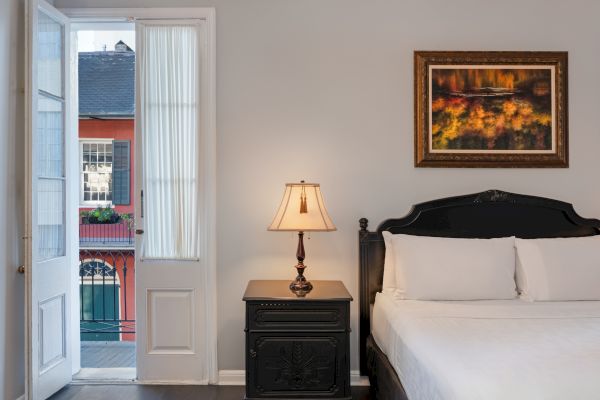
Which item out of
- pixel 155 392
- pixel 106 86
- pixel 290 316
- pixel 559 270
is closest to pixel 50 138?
pixel 155 392

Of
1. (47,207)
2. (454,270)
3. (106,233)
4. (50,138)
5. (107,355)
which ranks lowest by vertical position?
(107,355)

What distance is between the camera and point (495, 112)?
3096mm

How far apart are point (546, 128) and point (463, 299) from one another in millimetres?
1373

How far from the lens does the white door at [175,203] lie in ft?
10.0

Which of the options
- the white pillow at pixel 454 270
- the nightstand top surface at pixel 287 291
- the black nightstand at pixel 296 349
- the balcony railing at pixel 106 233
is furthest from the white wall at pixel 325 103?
the balcony railing at pixel 106 233

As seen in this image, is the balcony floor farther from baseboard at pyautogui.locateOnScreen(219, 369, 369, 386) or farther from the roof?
the roof

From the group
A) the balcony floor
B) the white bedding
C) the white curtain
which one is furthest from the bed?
the balcony floor

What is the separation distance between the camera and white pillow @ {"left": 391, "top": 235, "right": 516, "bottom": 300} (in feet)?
8.58

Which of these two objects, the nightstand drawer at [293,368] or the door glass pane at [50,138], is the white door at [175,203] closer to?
the door glass pane at [50,138]

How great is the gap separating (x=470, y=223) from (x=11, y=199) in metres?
2.79

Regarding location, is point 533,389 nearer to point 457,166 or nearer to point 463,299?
point 463,299

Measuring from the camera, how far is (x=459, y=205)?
300 cm

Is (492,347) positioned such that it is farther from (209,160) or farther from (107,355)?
(107,355)

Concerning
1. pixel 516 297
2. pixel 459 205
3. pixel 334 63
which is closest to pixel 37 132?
pixel 334 63
